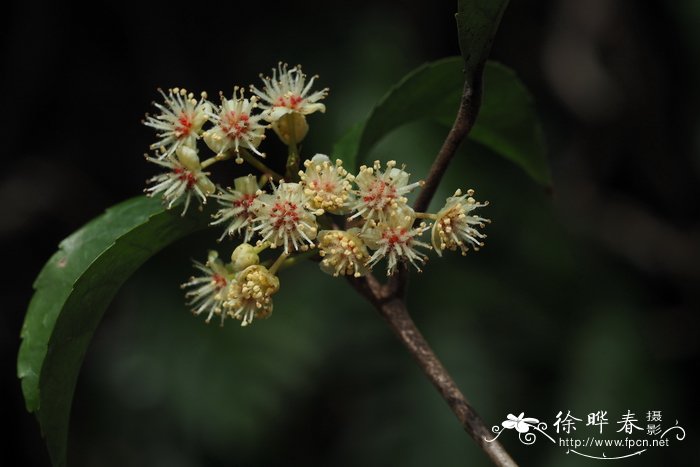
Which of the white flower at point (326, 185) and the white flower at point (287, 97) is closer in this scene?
the white flower at point (326, 185)

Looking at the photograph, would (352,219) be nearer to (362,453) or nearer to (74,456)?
(362,453)

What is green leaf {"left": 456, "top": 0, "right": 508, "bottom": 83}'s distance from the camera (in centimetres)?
96

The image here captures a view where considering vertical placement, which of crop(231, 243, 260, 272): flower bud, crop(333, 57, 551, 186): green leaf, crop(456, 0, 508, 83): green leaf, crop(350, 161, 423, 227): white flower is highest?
crop(333, 57, 551, 186): green leaf

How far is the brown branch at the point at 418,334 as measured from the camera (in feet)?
3.29

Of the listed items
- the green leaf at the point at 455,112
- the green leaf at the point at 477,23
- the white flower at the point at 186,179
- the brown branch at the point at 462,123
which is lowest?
the white flower at the point at 186,179

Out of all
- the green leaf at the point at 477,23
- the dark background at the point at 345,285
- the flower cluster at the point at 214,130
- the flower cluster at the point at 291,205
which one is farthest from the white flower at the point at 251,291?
the dark background at the point at 345,285

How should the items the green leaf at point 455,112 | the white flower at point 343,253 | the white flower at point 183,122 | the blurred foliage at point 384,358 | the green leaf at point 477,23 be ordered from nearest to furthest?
the green leaf at point 477,23 < the white flower at point 343,253 < the white flower at point 183,122 < the green leaf at point 455,112 < the blurred foliage at point 384,358

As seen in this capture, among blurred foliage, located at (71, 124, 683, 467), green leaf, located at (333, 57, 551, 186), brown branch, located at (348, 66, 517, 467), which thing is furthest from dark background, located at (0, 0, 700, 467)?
brown branch, located at (348, 66, 517, 467)

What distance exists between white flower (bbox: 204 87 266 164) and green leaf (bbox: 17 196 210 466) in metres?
0.11

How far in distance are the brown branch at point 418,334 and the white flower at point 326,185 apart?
0.35 feet

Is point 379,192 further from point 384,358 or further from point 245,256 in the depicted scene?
point 384,358

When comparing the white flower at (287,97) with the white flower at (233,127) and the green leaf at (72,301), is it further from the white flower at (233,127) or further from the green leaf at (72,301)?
the green leaf at (72,301)

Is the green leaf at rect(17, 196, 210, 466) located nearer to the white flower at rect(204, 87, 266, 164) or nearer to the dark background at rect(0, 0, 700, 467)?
the white flower at rect(204, 87, 266, 164)

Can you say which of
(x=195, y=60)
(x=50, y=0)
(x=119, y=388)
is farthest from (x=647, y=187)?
(x=50, y=0)
